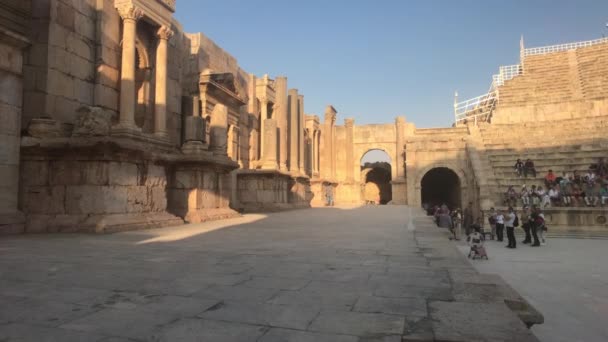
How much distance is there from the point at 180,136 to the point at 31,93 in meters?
5.84

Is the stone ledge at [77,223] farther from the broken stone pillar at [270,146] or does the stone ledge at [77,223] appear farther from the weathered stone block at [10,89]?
the broken stone pillar at [270,146]

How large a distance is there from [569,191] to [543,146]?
210 inches

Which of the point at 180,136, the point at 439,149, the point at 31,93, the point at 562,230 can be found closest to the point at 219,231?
the point at 31,93

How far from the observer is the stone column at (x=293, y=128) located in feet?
75.1

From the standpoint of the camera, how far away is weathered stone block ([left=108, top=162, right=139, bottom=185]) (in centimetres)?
816

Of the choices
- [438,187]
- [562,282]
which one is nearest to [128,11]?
[562,282]

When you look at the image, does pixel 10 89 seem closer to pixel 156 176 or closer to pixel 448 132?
pixel 156 176

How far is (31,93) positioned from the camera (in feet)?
28.1

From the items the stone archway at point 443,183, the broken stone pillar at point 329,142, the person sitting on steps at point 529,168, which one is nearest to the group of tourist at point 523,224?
the person sitting on steps at point 529,168

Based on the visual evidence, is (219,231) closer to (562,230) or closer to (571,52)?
(562,230)

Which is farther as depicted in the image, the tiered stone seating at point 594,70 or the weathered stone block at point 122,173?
the tiered stone seating at point 594,70

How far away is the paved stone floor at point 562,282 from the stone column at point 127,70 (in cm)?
905

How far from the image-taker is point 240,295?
3.38m

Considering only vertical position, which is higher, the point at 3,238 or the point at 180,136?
the point at 180,136
